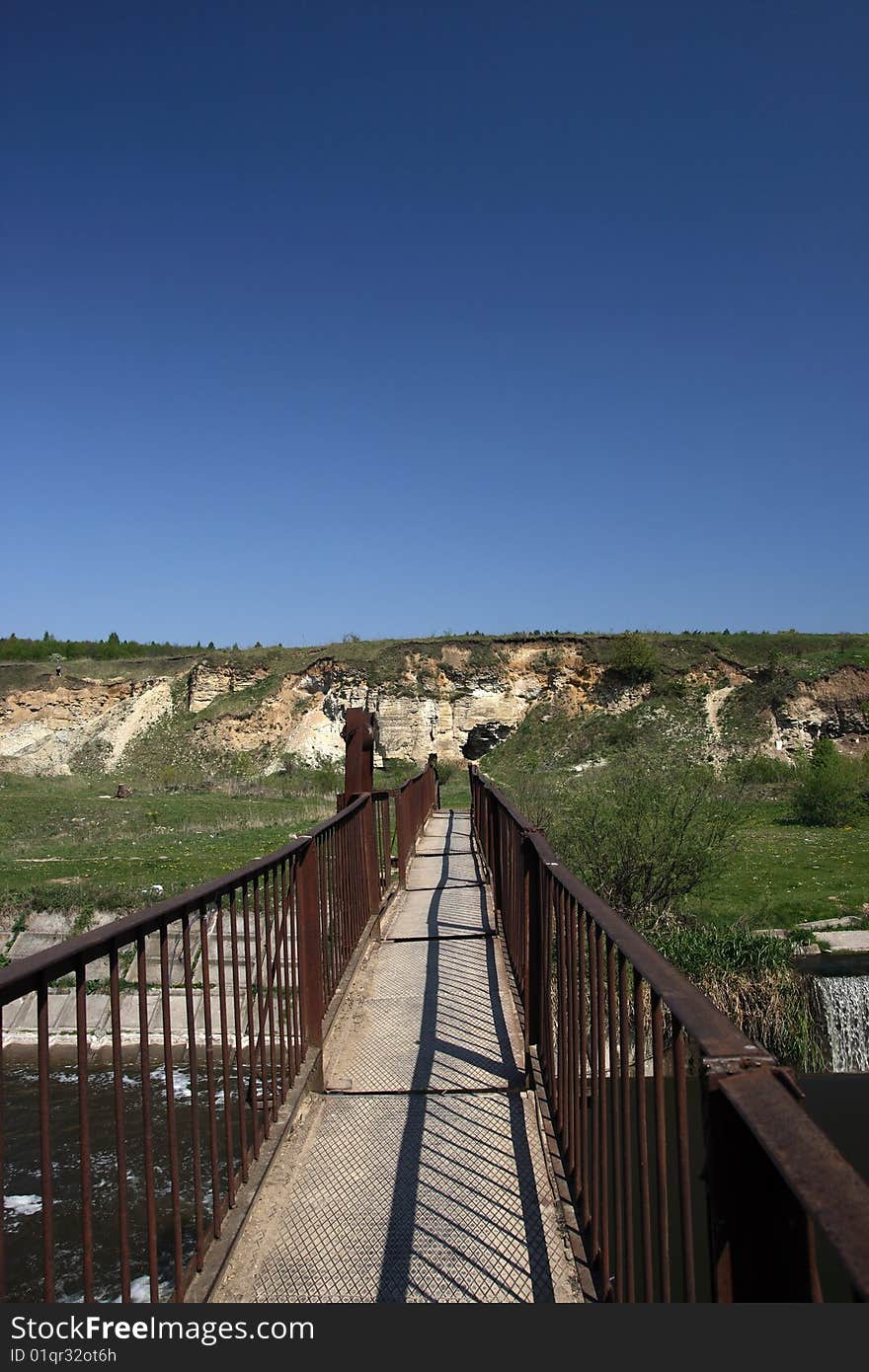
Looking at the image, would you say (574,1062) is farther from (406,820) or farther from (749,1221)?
(406,820)

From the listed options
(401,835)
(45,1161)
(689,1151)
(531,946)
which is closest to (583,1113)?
(689,1151)

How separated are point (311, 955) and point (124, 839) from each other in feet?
55.3

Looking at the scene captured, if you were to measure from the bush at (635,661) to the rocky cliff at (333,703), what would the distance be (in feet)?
1.26

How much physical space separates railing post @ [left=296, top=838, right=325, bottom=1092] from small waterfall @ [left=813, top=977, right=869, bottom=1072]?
853cm

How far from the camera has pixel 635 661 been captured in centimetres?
4191

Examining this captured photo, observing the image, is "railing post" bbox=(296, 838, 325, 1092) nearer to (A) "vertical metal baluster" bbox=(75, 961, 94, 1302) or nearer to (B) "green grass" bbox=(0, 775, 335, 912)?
(A) "vertical metal baluster" bbox=(75, 961, 94, 1302)

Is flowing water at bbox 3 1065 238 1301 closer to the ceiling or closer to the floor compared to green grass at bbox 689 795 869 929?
closer to the floor

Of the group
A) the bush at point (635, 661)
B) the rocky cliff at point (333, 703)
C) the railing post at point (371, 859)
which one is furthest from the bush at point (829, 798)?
the railing post at point (371, 859)

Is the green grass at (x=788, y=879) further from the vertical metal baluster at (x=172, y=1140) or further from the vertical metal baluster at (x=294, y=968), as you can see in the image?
the vertical metal baluster at (x=172, y=1140)

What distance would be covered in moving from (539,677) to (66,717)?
967 inches

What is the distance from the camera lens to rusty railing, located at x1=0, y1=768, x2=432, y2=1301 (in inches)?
88.2

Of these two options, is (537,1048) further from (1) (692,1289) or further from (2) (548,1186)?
(1) (692,1289)

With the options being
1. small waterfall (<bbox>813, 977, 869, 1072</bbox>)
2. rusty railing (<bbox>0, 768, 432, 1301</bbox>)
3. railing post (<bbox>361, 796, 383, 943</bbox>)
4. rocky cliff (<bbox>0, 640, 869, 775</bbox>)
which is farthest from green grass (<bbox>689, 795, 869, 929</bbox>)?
rocky cliff (<bbox>0, 640, 869, 775</bbox>)

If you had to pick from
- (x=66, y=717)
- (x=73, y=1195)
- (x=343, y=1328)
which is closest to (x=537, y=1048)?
(x=343, y=1328)
